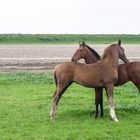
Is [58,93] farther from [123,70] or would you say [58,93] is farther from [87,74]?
[123,70]

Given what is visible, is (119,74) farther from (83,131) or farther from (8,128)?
(8,128)

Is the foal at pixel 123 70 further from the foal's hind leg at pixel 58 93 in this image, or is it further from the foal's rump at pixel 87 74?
the foal's hind leg at pixel 58 93

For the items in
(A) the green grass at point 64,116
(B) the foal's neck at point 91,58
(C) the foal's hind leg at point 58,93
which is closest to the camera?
(A) the green grass at point 64,116

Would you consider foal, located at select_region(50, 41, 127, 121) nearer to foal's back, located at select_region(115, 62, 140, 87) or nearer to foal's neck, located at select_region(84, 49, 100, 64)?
foal's back, located at select_region(115, 62, 140, 87)

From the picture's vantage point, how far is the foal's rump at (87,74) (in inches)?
487

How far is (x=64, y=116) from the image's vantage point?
13008 millimetres

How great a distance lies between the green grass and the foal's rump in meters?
0.99

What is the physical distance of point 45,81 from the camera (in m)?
21.0

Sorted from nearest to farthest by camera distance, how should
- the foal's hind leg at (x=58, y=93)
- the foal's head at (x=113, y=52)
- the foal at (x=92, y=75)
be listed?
the foal at (x=92, y=75)
the foal's hind leg at (x=58, y=93)
the foal's head at (x=113, y=52)

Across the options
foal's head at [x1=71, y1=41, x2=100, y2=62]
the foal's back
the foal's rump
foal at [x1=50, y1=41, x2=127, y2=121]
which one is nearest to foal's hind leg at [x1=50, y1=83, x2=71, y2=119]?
foal at [x1=50, y1=41, x2=127, y2=121]

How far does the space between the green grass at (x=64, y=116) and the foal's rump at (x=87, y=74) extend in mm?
992

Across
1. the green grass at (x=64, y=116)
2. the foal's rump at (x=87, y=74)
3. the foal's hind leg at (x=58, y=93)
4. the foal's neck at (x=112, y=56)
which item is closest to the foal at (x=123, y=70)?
the foal's neck at (x=112, y=56)

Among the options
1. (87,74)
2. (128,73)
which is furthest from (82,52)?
(128,73)

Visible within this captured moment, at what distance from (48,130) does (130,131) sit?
1.87m
